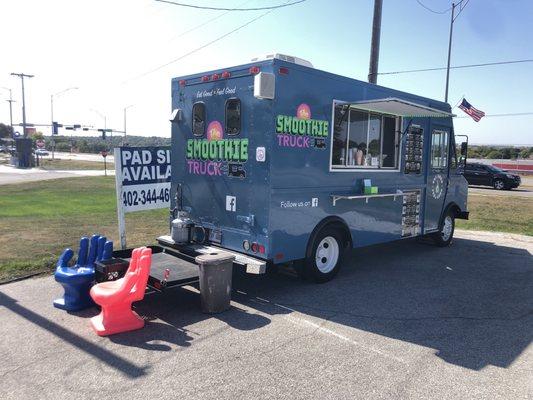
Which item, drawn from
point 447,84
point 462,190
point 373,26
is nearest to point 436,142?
point 462,190

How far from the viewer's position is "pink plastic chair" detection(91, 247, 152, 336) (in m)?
4.50

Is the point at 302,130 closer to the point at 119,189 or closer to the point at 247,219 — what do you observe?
the point at 247,219

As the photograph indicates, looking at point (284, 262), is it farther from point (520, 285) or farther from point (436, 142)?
point (436, 142)

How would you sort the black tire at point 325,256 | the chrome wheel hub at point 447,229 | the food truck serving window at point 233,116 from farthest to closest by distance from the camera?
1. the chrome wheel hub at point 447,229
2. the black tire at point 325,256
3. the food truck serving window at point 233,116

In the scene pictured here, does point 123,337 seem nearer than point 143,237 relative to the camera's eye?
Yes

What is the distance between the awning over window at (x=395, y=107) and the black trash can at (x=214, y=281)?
9.87ft

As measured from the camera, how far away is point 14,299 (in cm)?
549

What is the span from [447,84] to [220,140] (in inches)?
860

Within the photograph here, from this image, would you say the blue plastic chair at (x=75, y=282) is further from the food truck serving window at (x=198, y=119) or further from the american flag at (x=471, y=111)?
the american flag at (x=471, y=111)

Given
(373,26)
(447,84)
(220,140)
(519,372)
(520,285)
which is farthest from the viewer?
(447,84)

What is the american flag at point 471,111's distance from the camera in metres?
22.8

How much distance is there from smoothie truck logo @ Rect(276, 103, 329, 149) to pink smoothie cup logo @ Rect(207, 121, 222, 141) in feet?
3.44

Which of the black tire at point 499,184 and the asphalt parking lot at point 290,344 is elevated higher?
the black tire at point 499,184

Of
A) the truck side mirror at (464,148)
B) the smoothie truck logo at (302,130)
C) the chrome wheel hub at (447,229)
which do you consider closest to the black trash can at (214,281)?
the smoothie truck logo at (302,130)
